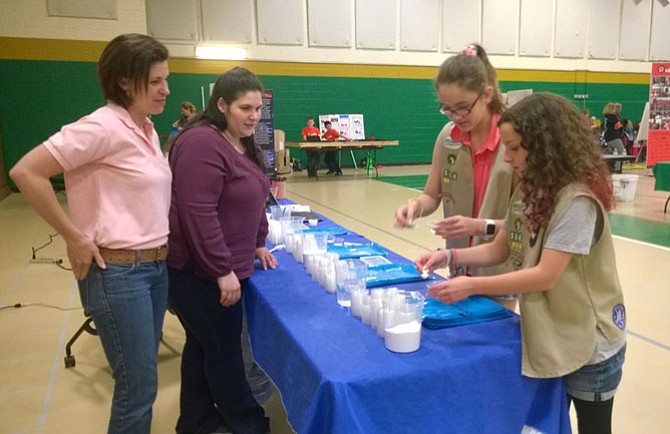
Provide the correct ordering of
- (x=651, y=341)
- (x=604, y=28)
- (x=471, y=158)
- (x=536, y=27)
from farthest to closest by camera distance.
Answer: (x=604, y=28) < (x=536, y=27) < (x=651, y=341) < (x=471, y=158)

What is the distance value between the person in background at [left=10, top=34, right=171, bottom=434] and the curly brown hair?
3.20 ft

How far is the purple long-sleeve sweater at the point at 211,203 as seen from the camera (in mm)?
1621

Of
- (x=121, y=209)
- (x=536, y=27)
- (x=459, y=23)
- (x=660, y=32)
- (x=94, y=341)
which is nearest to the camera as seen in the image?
(x=121, y=209)

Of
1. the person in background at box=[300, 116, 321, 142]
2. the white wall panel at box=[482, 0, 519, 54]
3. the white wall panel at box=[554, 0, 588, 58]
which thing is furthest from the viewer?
the white wall panel at box=[554, 0, 588, 58]

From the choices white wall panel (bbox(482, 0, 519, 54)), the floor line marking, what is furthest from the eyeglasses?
white wall panel (bbox(482, 0, 519, 54))

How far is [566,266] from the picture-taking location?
1.21m

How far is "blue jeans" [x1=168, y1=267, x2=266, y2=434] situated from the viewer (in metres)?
1.78

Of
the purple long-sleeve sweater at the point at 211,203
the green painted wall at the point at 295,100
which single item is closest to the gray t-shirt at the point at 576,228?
the purple long-sleeve sweater at the point at 211,203

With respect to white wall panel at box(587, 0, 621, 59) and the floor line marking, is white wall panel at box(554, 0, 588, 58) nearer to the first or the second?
white wall panel at box(587, 0, 621, 59)

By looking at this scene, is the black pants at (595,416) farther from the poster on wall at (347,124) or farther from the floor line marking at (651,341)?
the poster on wall at (347,124)

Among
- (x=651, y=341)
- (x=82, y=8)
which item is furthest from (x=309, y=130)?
(x=651, y=341)

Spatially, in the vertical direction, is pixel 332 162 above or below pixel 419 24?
below

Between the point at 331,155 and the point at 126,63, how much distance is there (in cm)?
1025

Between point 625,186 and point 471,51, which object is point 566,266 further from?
point 625,186
